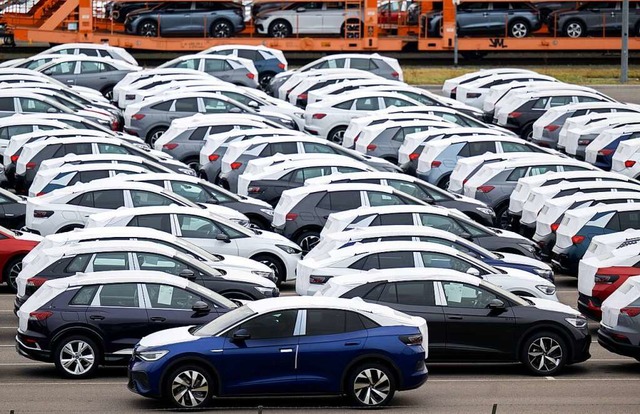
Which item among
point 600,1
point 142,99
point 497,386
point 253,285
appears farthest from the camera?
point 600,1

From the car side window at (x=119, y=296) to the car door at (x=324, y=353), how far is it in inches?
99.0

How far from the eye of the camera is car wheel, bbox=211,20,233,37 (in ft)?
169

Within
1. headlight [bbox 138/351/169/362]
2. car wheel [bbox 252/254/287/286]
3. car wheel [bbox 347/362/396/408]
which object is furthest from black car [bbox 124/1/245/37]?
car wheel [bbox 347/362/396/408]

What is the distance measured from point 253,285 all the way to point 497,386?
3936 mm

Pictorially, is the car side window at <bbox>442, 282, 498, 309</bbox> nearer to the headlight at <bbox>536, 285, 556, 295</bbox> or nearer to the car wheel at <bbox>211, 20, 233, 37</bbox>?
the headlight at <bbox>536, 285, 556, 295</bbox>

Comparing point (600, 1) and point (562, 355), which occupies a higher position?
point (600, 1)

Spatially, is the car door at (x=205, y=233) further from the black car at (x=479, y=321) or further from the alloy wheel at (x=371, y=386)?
the alloy wheel at (x=371, y=386)

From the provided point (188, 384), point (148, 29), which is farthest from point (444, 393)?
point (148, 29)

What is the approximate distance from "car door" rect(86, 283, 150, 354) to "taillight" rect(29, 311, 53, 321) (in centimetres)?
46

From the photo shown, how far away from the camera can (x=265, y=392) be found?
1582cm

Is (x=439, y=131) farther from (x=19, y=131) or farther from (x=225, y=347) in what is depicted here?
(x=225, y=347)

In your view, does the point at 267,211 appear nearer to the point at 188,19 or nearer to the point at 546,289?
the point at 546,289

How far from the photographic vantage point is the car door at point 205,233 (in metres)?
22.5

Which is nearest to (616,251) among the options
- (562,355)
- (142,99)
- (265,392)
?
(562,355)
